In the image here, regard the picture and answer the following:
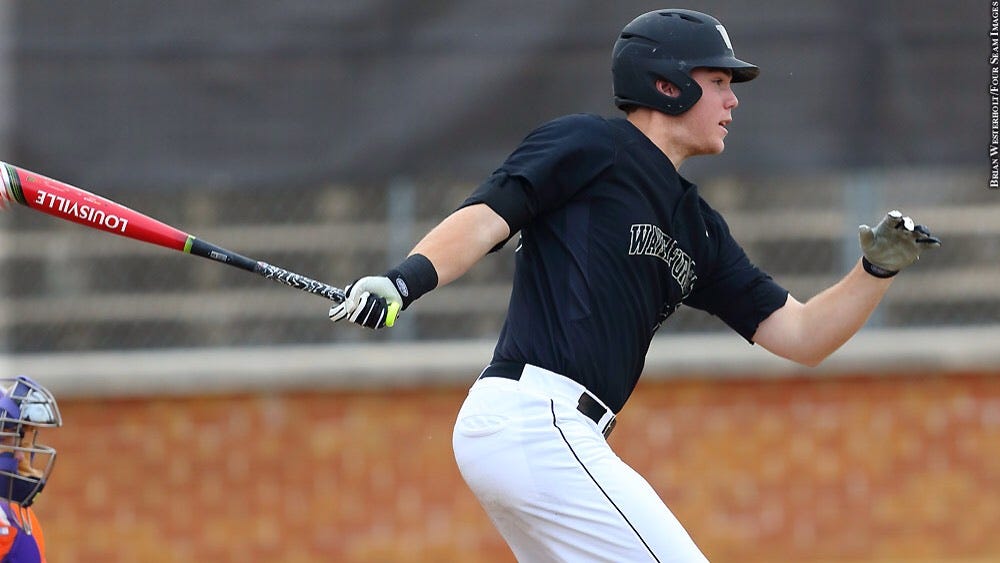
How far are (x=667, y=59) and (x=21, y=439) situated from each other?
78.7 inches

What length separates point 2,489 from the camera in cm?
403

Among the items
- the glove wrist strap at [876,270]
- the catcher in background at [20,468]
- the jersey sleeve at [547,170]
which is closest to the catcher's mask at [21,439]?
the catcher in background at [20,468]

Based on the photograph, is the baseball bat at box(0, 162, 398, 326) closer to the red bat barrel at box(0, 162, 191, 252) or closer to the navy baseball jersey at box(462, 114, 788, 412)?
the red bat barrel at box(0, 162, 191, 252)

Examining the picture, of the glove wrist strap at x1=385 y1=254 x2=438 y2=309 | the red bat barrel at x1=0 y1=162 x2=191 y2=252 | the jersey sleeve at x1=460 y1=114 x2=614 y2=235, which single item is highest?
the red bat barrel at x1=0 y1=162 x2=191 y2=252

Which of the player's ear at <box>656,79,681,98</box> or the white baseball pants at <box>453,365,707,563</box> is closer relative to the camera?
the white baseball pants at <box>453,365,707,563</box>

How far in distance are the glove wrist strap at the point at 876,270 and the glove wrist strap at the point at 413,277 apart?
46.7 inches

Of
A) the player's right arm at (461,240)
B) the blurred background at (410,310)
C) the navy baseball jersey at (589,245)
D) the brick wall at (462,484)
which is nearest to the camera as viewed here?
the player's right arm at (461,240)

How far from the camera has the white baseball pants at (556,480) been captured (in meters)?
3.31

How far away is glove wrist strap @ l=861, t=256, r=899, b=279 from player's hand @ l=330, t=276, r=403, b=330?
1.29 m

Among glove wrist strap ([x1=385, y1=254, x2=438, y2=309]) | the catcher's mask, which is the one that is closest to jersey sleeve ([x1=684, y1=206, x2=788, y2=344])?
glove wrist strap ([x1=385, y1=254, x2=438, y2=309])

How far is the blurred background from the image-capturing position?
597 cm

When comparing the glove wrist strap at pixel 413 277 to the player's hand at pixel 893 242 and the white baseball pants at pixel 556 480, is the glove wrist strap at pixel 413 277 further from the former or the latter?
the player's hand at pixel 893 242

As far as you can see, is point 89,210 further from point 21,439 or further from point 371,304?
point 371,304

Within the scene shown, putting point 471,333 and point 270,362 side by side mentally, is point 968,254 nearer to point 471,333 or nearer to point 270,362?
point 471,333
